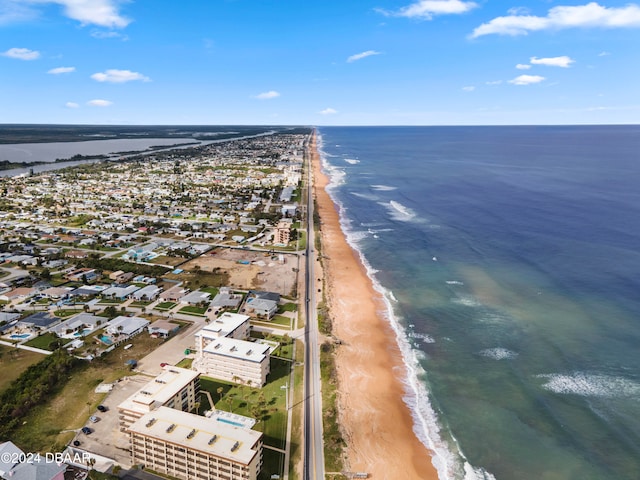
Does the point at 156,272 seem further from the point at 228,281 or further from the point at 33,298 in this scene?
the point at 33,298

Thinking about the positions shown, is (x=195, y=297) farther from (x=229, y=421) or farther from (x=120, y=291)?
(x=229, y=421)

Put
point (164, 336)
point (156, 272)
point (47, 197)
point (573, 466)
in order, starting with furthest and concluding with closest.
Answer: point (47, 197) → point (156, 272) → point (164, 336) → point (573, 466)

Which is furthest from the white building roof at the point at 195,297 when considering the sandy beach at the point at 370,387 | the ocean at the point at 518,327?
the ocean at the point at 518,327

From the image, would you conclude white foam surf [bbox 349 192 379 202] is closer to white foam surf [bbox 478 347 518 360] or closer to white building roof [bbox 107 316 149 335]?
white foam surf [bbox 478 347 518 360]

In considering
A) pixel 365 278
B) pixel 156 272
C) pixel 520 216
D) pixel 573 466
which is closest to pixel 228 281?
pixel 156 272

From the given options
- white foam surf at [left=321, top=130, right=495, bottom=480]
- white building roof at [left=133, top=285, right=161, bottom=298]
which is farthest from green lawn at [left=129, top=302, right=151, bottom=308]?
white foam surf at [left=321, top=130, right=495, bottom=480]

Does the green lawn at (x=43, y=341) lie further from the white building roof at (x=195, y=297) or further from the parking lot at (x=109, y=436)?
the white building roof at (x=195, y=297)

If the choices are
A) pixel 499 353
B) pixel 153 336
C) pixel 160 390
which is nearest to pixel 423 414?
pixel 499 353
